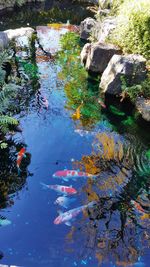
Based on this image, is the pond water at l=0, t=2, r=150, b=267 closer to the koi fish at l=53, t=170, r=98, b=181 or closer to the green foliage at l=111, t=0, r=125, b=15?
the koi fish at l=53, t=170, r=98, b=181

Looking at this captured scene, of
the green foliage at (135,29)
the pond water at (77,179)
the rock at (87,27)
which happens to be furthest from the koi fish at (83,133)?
the rock at (87,27)

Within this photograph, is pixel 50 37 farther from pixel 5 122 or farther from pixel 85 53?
pixel 5 122

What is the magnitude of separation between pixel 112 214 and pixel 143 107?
2.77 metres

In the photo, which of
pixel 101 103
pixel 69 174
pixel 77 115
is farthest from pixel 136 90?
pixel 69 174

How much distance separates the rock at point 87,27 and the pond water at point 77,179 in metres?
2.66

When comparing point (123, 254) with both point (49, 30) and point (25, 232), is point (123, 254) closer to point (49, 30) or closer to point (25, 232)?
point (25, 232)

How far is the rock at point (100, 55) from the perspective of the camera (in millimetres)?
8398

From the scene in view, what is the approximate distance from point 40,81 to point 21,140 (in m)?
2.43

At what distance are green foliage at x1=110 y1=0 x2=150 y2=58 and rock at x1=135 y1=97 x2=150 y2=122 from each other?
4.70 feet

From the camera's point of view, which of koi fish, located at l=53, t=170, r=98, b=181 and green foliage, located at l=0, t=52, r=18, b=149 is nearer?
koi fish, located at l=53, t=170, r=98, b=181

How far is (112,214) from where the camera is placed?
5.02 metres

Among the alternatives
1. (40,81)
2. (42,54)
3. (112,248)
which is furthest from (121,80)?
(112,248)

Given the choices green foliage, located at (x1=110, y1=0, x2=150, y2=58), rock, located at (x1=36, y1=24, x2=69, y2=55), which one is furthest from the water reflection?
rock, located at (x1=36, y1=24, x2=69, y2=55)

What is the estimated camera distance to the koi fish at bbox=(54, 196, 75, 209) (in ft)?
16.7
